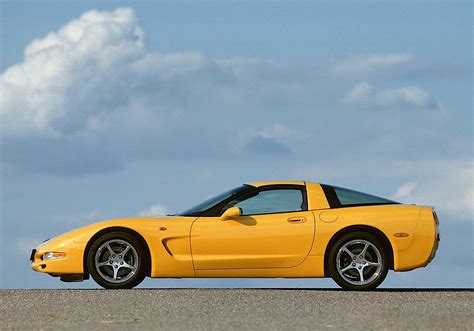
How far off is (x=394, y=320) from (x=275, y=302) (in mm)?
1892

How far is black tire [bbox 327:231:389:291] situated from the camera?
1423cm

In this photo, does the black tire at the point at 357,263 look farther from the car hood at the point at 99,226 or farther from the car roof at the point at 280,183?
the car hood at the point at 99,226

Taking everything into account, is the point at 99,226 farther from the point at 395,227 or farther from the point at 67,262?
the point at 395,227

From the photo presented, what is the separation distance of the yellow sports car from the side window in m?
0.13

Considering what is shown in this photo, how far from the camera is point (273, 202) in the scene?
14.7 meters

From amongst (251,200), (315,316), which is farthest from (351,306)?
(251,200)

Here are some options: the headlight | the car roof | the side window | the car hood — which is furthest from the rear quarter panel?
the headlight

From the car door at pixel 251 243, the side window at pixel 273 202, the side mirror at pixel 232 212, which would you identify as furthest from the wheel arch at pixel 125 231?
the side window at pixel 273 202

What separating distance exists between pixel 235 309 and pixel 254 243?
7.29 ft

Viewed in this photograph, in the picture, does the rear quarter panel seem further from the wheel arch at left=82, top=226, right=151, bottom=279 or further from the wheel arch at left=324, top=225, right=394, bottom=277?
the wheel arch at left=82, top=226, right=151, bottom=279

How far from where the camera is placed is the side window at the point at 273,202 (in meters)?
14.6

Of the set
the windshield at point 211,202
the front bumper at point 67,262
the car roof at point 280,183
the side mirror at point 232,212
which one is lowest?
the front bumper at point 67,262

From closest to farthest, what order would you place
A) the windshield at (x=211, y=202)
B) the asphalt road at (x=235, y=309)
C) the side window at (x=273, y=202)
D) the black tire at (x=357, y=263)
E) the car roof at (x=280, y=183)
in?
the asphalt road at (x=235, y=309)
the black tire at (x=357, y=263)
the side window at (x=273, y=202)
the windshield at (x=211, y=202)
the car roof at (x=280, y=183)

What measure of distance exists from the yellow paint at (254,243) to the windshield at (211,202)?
1.08 feet
